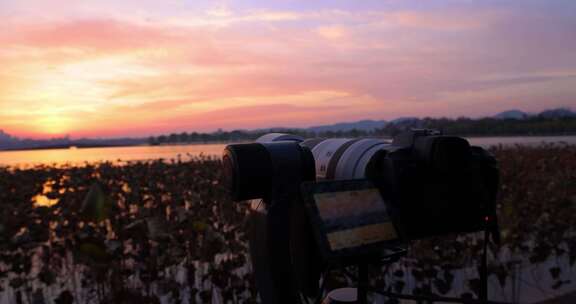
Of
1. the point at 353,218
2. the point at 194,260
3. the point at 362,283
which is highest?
the point at 353,218

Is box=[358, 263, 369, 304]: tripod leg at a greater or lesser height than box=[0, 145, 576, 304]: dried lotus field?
greater

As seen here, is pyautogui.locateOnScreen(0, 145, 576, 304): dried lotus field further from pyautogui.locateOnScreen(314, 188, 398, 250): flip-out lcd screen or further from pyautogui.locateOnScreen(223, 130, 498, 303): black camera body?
pyautogui.locateOnScreen(314, 188, 398, 250): flip-out lcd screen

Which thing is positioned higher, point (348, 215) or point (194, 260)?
point (348, 215)

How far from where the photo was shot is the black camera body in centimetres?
139

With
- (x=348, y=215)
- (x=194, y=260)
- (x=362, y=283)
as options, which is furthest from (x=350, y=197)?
(x=194, y=260)

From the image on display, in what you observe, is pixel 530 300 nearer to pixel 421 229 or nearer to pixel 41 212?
pixel 421 229

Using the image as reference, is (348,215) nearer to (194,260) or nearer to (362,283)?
(362,283)

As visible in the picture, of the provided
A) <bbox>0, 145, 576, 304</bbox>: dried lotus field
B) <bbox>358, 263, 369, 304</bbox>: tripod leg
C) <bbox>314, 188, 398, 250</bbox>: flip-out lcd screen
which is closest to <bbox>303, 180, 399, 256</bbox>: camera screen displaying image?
<bbox>314, 188, 398, 250</bbox>: flip-out lcd screen

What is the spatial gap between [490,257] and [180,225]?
9.47 ft

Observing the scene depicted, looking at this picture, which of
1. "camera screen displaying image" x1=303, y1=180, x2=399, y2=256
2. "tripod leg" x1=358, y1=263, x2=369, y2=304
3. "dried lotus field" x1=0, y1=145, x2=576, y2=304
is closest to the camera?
"camera screen displaying image" x1=303, y1=180, x2=399, y2=256

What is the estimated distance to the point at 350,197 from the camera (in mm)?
1434

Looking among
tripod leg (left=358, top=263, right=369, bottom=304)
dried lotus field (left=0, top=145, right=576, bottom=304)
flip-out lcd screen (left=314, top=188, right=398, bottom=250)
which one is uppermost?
flip-out lcd screen (left=314, top=188, right=398, bottom=250)

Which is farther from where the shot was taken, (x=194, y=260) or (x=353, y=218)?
(x=194, y=260)

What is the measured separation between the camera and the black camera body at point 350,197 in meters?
1.39
